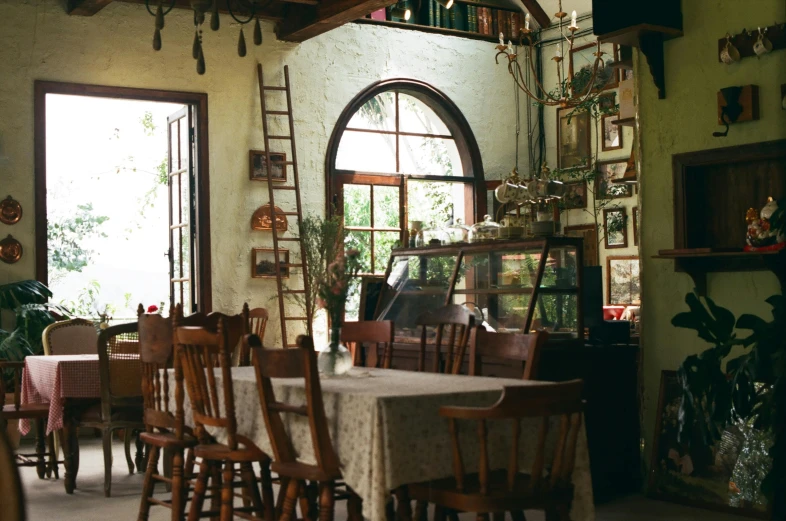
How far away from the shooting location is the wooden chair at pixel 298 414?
10.4ft

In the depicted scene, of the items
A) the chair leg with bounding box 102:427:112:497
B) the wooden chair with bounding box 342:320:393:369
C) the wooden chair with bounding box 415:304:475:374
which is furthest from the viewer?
the chair leg with bounding box 102:427:112:497

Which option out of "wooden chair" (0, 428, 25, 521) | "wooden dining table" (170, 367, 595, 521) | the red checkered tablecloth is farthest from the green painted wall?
"wooden chair" (0, 428, 25, 521)

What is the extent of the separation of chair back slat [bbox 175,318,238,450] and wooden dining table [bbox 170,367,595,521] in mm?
134

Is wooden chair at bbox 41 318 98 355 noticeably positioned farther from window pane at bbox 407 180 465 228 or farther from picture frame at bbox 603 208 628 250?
picture frame at bbox 603 208 628 250

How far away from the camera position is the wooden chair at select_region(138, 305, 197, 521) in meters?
4.01

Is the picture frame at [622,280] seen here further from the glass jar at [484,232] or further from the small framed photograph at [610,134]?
the glass jar at [484,232]

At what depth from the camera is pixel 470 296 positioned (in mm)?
5594

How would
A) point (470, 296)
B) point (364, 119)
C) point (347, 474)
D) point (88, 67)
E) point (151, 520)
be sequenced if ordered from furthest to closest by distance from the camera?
point (364, 119) → point (88, 67) → point (470, 296) → point (151, 520) → point (347, 474)

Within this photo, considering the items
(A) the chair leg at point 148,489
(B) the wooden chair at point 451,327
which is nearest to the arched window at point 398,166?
(B) the wooden chair at point 451,327

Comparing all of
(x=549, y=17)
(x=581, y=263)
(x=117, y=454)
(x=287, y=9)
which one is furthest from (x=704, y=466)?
(x=549, y=17)

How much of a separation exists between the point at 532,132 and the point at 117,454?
5.50 m

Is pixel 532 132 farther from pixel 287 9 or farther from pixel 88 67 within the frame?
pixel 88 67

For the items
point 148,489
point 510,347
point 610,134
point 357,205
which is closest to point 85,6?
point 357,205

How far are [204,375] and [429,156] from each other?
6836mm
